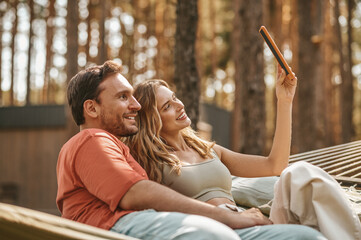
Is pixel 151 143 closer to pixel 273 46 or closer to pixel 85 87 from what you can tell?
pixel 85 87

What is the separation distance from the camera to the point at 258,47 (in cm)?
512

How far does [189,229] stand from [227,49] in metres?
14.3

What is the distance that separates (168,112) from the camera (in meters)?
1.84

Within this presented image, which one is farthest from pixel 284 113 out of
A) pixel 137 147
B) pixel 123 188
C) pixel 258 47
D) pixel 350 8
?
pixel 350 8

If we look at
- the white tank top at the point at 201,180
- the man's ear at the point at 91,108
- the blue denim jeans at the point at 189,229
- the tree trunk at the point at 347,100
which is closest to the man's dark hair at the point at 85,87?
the man's ear at the point at 91,108

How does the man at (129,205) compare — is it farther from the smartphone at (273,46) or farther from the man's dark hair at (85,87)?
the smartphone at (273,46)

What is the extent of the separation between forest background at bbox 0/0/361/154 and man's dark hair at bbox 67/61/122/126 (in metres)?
3.69

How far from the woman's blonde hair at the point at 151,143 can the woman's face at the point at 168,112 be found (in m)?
0.03

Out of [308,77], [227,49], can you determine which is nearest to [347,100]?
[308,77]

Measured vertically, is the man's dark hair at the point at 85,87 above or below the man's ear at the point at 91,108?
above

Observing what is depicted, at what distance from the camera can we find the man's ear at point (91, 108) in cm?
157

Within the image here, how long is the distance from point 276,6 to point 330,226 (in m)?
12.1

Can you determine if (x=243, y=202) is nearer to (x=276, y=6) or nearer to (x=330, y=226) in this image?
(x=330, y=226)

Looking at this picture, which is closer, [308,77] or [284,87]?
[284,87]
